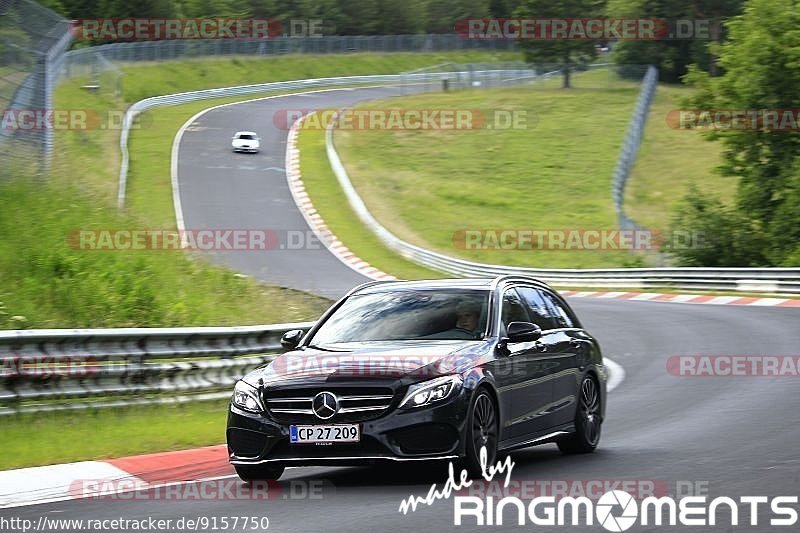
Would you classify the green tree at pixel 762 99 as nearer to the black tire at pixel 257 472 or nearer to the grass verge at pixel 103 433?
the grass verge at pixel 103 433

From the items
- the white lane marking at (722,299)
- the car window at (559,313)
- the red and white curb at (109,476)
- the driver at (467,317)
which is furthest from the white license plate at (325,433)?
the white lane marking at (722,299)

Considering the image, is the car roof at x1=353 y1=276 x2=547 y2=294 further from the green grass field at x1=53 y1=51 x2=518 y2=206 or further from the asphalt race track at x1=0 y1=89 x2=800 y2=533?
the green grass field at x1=53 y1=51 x2=518 y2=206

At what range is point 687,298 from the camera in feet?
114

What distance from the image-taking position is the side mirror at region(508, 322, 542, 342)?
1015 cm

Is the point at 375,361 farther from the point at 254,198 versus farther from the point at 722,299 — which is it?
the point at 254,198

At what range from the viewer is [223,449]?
38.4 ft

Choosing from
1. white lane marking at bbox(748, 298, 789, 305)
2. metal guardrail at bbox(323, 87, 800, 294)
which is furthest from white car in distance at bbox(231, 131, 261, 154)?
white lane marking at bbox(748, 298, 789, 305)

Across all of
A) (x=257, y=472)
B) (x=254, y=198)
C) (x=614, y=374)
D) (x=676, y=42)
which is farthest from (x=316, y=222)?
(x=676, y=42)

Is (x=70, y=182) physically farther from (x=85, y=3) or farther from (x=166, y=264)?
(x=85, y=3)

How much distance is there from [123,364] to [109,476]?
3728mm

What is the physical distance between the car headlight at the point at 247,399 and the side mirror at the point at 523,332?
1.91 m

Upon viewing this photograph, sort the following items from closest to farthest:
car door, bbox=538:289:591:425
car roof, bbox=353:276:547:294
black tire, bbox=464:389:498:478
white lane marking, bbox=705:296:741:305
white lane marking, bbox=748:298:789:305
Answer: black tire, bbox=464:389:498:478 < car roof, bbox=353:276:547:294 < car door, bbox=538:289:591:425 < white lane marking, bbox=748:298:789:305 < white lane marking, bbox=705:296:741:305

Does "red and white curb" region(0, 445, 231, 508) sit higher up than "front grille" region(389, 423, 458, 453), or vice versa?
"front grille" region(389, 423, 458, 453)

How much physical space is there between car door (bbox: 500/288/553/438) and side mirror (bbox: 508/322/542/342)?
0.39 feet
